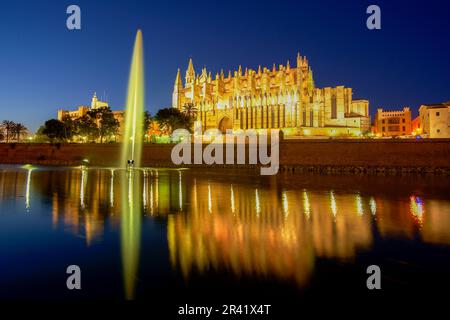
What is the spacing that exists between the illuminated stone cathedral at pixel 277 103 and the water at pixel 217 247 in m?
52.5

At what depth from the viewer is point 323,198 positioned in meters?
17.5

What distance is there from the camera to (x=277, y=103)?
72.9 meters

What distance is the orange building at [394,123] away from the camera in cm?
6938

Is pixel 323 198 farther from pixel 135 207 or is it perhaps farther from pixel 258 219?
pixel 135 207

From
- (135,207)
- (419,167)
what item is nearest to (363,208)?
(135,207)

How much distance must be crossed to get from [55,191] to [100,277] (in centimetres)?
1442

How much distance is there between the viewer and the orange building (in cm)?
6938

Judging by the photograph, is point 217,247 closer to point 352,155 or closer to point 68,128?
point 352,155

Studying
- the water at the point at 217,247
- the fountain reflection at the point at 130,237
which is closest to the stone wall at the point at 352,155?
the water at the point at 217,247

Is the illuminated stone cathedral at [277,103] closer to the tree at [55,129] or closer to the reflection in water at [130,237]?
the tree at [55,129]

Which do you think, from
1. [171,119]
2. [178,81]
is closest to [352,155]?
[171,119]

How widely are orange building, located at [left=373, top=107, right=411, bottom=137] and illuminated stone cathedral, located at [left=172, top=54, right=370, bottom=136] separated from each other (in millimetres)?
5819

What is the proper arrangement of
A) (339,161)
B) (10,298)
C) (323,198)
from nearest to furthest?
(10,298)
(323,198)
(339,161)
